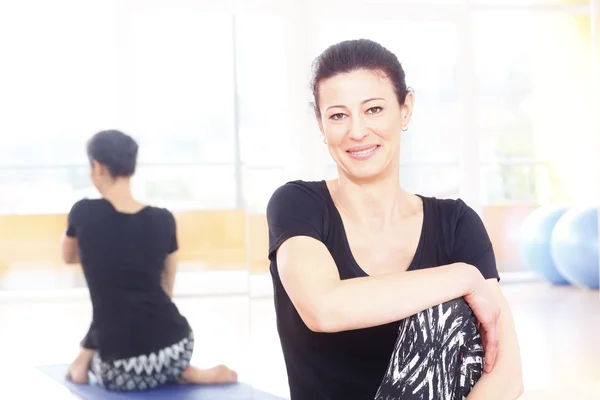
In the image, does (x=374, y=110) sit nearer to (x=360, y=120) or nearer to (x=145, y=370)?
(x=360, y=120)

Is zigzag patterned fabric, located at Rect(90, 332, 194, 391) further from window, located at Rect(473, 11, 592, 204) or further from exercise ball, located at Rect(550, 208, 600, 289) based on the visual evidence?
window, located at Rect(473, 11, 592, 204)

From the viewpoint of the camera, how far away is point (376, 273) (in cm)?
124

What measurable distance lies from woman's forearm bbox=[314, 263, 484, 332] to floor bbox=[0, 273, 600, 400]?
1170mm

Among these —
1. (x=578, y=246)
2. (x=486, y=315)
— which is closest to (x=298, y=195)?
(x=486, y=315)

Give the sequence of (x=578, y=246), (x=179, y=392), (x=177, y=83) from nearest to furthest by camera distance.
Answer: (x=179, y=392) < (x=177, y=83) < (x=578, y=246)

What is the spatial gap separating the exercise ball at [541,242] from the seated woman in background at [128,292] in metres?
2.63

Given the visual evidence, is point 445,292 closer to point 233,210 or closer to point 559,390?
point 559,390

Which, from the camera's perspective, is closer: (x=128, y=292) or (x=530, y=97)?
(x=128, y=292)

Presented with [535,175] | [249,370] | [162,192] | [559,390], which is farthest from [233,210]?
[535,175]

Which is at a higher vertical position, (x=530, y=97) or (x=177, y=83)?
(x=530, y=97)

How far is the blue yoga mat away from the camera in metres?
2.27

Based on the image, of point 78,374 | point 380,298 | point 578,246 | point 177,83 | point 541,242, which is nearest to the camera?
point 380,298

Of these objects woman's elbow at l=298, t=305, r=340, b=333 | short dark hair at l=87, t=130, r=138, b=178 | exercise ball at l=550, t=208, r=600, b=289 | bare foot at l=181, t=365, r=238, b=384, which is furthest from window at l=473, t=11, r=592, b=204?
woman's elbow at l=298, t=305, r=340, b=333

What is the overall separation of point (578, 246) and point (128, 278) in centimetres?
264
